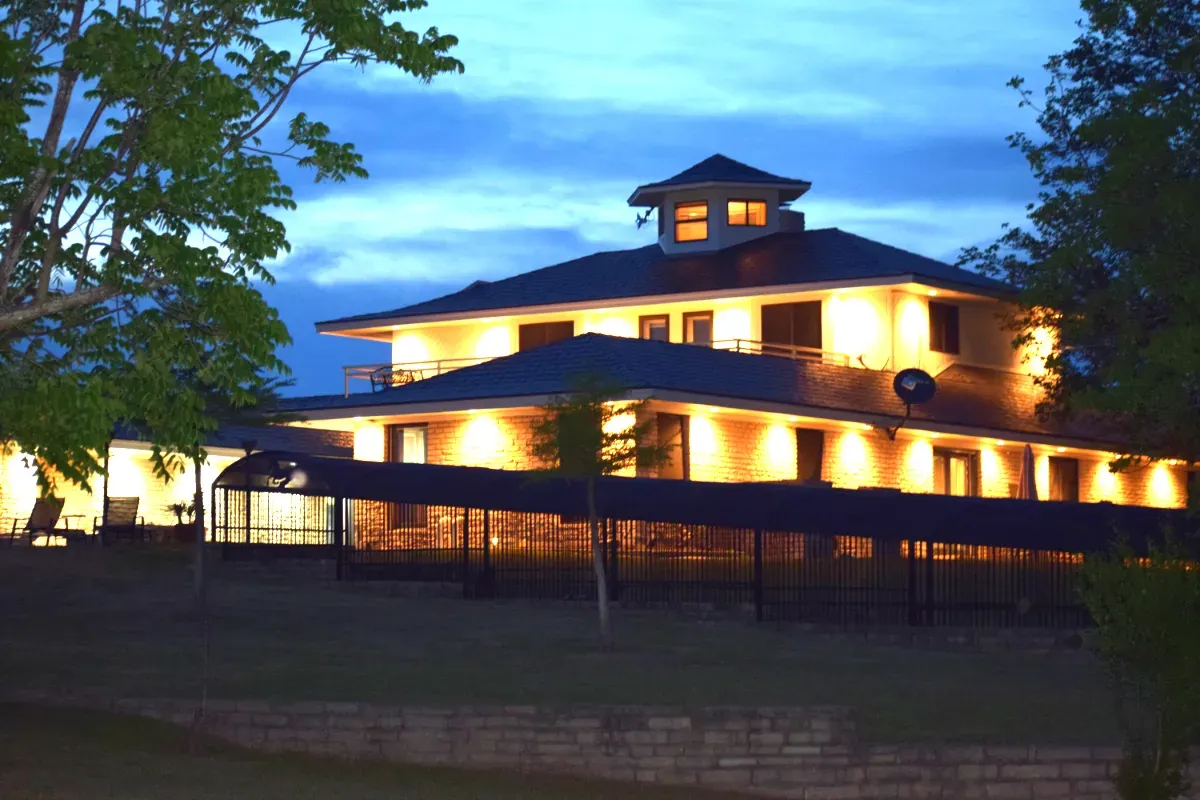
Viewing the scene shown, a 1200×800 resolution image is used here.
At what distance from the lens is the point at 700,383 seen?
127 feet

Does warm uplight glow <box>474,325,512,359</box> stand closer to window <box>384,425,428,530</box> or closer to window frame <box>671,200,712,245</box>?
window frame <box>671,200,712,245</box>

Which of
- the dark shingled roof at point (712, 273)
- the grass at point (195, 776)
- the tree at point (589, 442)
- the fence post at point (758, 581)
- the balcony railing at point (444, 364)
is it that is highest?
the dark shingled roof at point (712, 273)

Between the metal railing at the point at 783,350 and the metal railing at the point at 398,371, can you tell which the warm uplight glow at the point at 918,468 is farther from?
the metal railing at the point at 398,371

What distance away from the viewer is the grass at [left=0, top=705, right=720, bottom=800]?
1535 cm

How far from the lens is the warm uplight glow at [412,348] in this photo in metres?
51.0

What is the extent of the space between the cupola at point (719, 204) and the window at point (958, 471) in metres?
9.76

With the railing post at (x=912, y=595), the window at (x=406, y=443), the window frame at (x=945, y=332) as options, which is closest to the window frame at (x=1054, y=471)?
the window frame at (x=945, y=332)

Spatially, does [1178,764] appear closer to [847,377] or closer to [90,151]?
[90,151]

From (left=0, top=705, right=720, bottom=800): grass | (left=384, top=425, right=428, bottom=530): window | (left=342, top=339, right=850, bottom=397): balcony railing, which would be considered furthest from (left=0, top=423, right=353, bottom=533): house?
(left=0, top=705, right=720, bottom=800): grass

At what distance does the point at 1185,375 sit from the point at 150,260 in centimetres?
1230

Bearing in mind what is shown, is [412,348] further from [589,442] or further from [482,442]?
[589,442]

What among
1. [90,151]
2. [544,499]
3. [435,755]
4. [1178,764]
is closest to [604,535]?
[544,499]

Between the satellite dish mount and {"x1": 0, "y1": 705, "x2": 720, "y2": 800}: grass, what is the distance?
26369 millimetres

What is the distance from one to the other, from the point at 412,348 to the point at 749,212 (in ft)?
34.3
